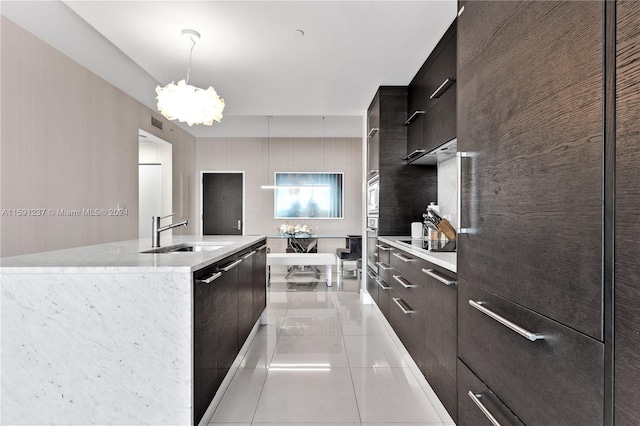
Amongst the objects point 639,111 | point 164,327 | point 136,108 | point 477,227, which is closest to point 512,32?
point 639,111

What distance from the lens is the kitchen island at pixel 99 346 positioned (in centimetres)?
135

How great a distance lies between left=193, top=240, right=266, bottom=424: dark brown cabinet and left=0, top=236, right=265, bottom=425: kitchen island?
9 centimetres

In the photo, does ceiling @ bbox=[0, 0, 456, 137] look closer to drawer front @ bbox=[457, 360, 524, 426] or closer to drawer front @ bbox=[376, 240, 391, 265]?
drawer front @ bbox=[376, 240, 391, 265]

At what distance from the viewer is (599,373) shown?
29.9 inches

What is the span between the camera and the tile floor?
1.85m

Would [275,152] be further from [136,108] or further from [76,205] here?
[76,205]

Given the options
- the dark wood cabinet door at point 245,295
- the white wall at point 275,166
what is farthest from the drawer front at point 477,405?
the white wall at point 275,166

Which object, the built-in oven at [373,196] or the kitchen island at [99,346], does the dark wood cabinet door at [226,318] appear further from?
the built-in oven at [373,196]

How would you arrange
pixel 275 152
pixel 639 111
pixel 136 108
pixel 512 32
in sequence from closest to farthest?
pixel 639 111, pixel 512 32, pixel 136 108, pixel 275 152

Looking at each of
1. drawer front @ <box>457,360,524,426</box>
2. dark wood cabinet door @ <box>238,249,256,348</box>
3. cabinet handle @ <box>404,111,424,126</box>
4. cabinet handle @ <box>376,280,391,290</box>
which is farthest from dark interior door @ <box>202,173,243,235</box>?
drawer front @ <box>457,360,524,426</box>

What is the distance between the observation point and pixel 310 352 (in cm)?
273

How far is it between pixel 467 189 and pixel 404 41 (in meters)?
1.84

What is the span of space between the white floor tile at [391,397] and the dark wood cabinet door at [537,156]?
0.97 m

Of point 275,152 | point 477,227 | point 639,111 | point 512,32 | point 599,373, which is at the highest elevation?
point 275,152
